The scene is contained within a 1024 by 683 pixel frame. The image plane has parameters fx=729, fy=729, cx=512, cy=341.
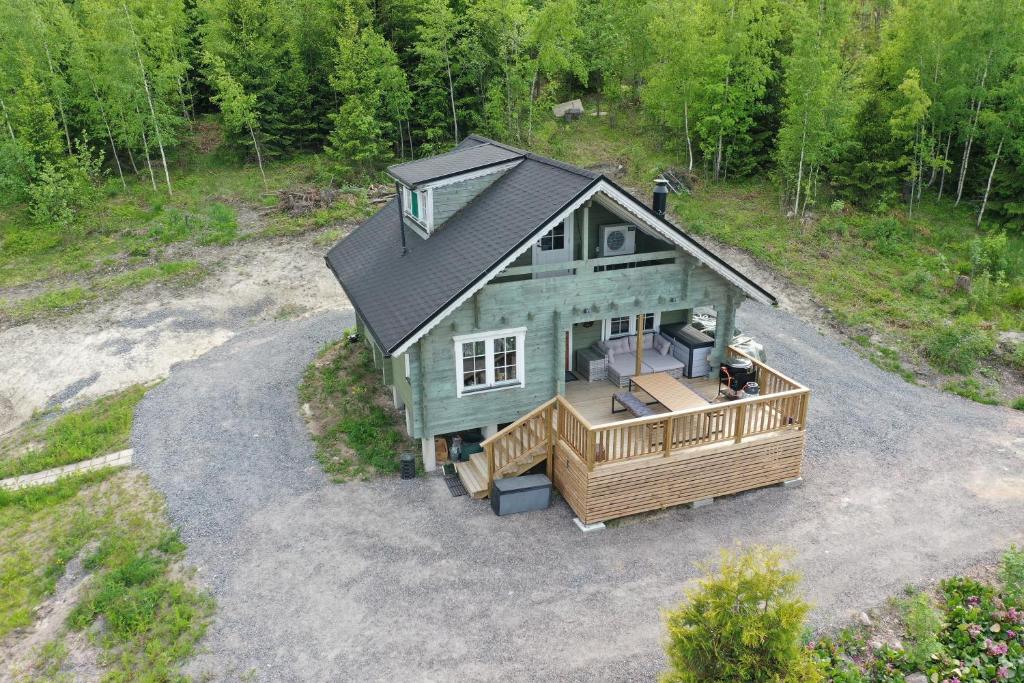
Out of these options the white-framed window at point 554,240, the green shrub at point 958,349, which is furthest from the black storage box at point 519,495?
the green shrub at point 958,349

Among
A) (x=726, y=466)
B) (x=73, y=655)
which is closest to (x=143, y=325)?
(x=73, y=655)

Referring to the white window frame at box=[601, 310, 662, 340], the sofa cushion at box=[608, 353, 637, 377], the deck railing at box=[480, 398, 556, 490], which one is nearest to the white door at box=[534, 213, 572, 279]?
the white window frame at box=[601, 310, 662, 340]

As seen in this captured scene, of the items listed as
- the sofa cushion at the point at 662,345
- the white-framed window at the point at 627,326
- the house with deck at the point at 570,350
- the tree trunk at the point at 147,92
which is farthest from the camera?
the tree trunk at the point at 147,92

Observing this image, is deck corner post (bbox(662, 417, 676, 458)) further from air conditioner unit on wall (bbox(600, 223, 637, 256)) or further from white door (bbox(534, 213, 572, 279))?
air conditioner unit on wall (bbox(600, 223, 637, 256))

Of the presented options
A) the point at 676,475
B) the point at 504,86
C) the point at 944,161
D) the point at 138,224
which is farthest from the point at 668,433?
the point at 504,86

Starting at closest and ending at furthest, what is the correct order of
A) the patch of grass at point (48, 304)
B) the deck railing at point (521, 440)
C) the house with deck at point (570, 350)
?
the house with deck at point (570, 350), the deck railing at point (521, 440), the patch of grass at point (48, 304)

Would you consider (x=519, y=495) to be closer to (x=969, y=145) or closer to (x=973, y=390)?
(x=973, y=390)

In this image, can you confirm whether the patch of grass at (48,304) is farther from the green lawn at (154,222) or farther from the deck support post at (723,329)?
the deck support post at (723,329)
